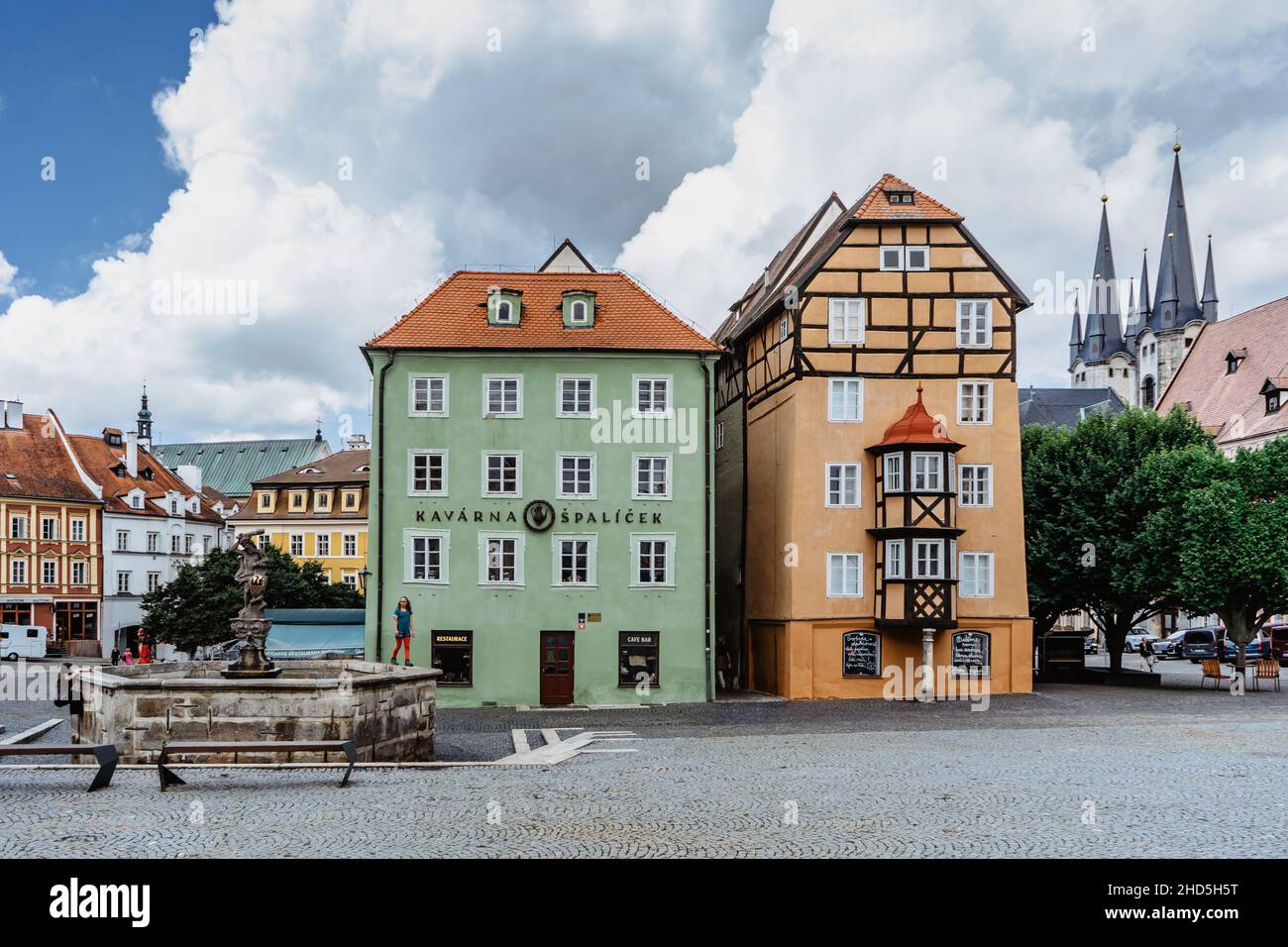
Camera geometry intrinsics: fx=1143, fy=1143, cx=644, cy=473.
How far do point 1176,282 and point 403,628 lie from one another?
307ft

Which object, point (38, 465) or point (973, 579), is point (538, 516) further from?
point (38, 465)

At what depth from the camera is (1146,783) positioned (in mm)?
15539

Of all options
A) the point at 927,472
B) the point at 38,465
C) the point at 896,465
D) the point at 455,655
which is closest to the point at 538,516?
the point at 455,655

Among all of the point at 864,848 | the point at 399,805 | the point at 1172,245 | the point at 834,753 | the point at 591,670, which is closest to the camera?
the point at 864,848

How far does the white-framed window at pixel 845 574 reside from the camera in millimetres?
33594

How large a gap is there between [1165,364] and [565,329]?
8536cm

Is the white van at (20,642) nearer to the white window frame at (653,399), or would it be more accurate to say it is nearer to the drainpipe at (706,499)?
the white window frame at (653,399)

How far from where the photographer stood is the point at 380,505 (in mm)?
32906

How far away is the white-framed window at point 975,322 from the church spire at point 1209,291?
7790 cm

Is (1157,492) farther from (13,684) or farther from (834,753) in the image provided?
(13,684)

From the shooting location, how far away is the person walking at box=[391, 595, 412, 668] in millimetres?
29969

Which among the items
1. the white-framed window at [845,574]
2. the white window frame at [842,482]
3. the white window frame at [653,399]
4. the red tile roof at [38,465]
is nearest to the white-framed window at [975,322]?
the white window frame at [842,482]

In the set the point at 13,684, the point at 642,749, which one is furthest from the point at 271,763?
the point at 13,684

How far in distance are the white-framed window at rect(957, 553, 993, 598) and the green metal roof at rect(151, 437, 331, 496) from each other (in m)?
76.4
